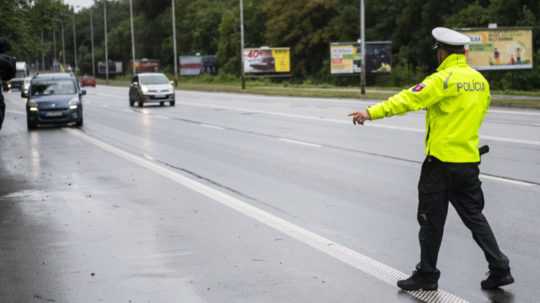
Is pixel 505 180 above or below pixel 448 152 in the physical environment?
below

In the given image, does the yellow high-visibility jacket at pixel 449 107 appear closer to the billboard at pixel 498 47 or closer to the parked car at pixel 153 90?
the parked car at pixel 153 90

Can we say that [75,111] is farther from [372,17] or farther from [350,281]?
[372,17]

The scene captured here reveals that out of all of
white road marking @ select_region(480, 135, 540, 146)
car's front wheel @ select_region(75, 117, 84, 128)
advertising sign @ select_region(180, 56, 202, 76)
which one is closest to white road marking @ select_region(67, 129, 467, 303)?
white road marking @ select_region(480, 135, 540, 146)

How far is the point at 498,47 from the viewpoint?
42000 millimetres

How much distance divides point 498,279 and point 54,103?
22713 millimetres

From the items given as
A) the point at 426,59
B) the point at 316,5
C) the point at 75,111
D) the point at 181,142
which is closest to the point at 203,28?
the point at 316,5

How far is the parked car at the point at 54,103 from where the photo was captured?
27.4 m

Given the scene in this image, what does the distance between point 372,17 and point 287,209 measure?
2870 inches

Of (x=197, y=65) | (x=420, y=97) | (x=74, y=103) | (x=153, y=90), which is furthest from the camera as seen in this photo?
(x=197, y=65)

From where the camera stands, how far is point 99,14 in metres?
176

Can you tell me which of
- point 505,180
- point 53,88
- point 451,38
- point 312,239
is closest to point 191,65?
point 53,88

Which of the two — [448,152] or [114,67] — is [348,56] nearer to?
[448,152]

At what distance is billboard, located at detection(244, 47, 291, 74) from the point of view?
236ft

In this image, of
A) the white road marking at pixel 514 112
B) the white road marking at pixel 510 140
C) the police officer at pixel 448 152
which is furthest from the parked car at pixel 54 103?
the police officer at pixel 448 152
